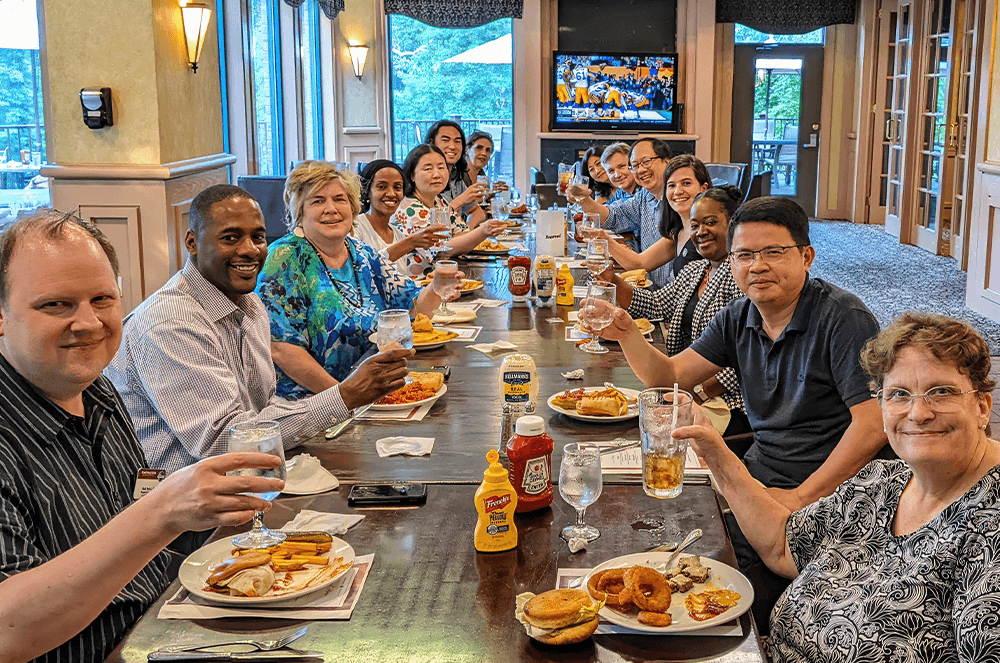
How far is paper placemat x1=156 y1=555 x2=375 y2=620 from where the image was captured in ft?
4.64

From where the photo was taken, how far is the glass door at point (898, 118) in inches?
415

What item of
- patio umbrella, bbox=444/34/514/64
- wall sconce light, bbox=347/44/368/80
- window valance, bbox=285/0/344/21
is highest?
window valance, bbox=285/0/344/21

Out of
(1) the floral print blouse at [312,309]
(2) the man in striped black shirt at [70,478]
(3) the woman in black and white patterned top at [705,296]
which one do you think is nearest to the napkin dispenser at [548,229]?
(3) the woman in black and white patterned top at [705,296]

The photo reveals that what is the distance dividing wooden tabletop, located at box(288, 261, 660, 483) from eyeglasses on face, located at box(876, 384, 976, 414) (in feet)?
2.03

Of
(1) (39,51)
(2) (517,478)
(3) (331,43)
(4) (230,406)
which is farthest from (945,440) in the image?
(3) (331,43)

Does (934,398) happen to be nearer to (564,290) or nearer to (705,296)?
(705,296)

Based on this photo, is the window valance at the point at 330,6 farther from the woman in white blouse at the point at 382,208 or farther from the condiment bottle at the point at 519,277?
the condiment bottle at the point at 519,277

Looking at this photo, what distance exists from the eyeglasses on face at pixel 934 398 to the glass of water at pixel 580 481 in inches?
19.3

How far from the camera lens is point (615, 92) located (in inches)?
445

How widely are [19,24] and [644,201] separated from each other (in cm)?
348

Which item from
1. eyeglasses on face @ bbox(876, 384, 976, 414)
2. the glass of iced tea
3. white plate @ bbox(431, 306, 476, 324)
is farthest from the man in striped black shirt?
white plate @ bbox(431, 306, 476, 324)

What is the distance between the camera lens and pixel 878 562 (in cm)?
158

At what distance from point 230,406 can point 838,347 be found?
1.40 meters

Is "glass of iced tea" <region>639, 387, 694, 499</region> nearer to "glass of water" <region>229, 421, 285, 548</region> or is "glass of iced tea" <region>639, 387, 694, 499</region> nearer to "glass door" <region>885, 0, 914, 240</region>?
"glass of water" <region>229, 421, 285, 548</region>
